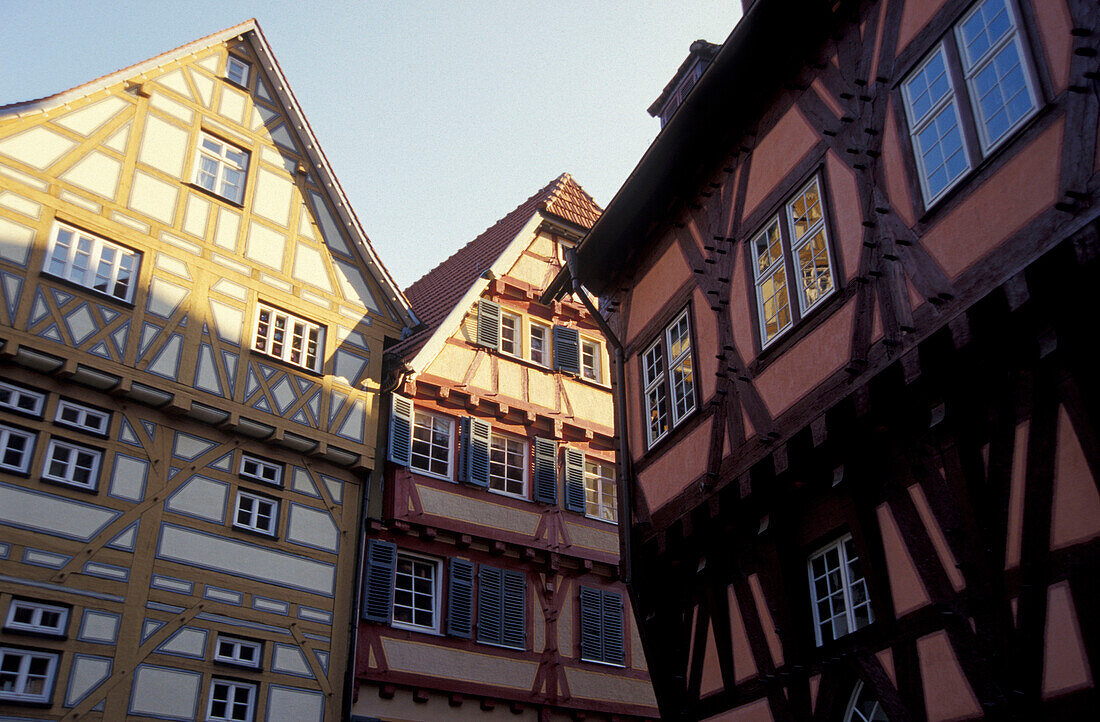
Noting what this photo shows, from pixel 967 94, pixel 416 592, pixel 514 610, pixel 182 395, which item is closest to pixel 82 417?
pixel 182 395

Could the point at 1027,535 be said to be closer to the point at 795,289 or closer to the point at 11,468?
the point at 795,289

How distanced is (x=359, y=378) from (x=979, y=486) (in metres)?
11.5

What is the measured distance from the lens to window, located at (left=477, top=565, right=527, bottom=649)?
17.1 metres

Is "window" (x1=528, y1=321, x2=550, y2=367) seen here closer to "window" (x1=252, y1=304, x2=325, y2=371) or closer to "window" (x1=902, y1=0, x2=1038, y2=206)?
"window" (x1=252, y1=304, x2=325, y2=371)

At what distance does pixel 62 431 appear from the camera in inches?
534

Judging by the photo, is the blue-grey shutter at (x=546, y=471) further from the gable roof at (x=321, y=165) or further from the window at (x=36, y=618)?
the window at (x=36, y=618)

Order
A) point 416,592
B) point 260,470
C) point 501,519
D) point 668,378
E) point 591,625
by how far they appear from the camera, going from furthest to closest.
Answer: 1. point 591,625
2. point 501,519
3. point 416,592
4. point 260,470
5. point 668,378

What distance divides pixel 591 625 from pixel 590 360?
5.13 m

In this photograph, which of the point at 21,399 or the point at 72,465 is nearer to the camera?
the point at 21,399

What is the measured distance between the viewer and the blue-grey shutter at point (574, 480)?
1895cm

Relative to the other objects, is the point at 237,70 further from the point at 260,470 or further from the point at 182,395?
the point at 260,470

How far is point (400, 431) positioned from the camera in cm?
1722

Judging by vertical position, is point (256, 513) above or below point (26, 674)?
above

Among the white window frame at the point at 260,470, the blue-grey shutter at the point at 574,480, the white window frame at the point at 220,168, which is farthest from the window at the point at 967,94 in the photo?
the blue-grey shutter at the point at 574,480
